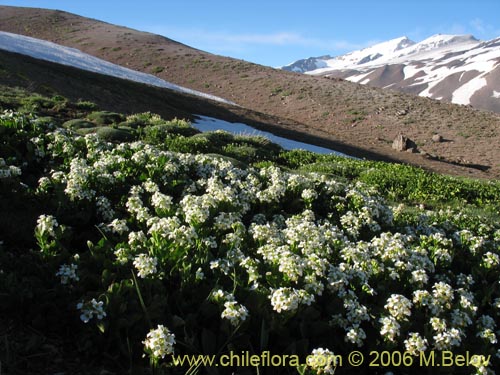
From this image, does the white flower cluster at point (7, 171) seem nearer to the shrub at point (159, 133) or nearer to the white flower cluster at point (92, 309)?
the white flower cluster at point (92, 309)

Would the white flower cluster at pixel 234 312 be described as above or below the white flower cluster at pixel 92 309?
above

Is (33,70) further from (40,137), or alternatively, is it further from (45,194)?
(45,194)

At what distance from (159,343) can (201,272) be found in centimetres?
113

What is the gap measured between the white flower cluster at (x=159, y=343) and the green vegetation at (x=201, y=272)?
0.05 ft

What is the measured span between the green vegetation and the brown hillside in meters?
23.1

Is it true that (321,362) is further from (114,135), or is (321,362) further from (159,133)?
(159,133)

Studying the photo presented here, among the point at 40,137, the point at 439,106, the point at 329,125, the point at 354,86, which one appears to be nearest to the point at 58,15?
the point at 354,86

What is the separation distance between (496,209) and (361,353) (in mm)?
11460

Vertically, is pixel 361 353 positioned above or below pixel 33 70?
below

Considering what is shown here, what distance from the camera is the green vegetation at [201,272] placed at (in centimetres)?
405

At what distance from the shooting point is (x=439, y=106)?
167 feet

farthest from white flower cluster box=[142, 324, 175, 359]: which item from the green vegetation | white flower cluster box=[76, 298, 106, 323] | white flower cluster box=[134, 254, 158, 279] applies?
white flower cluster box=[134, 254, 158, 279]

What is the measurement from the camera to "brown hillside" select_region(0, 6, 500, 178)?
36.1m

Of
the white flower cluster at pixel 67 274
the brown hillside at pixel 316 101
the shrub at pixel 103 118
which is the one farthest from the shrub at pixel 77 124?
the brown hillside at pixel 316 101
